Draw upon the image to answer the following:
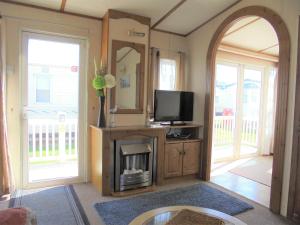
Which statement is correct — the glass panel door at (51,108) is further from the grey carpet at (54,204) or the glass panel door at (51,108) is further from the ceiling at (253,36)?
the ceiling at (253,36)

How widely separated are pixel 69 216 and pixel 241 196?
86.6 inches

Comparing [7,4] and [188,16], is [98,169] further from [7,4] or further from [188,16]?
[188,16]

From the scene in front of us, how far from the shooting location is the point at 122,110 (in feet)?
11.0

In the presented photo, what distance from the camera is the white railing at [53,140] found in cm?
343

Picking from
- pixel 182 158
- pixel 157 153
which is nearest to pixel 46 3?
pixel 157 153

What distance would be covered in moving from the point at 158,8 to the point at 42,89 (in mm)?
2013

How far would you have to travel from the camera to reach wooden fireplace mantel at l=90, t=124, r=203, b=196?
2971 mm

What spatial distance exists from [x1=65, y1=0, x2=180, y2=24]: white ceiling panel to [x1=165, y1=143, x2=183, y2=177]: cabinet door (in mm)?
1993

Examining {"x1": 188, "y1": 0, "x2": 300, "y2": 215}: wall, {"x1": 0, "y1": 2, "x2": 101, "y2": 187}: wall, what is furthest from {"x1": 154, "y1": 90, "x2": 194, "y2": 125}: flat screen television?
{"x1": 0, "y1": 2, "x2": 101, "y2": 187}: wall

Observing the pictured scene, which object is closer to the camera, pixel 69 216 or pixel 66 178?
pixel 69 216

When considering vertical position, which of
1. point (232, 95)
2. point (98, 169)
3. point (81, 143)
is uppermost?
point (232, 95)

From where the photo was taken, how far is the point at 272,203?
268 centimetres

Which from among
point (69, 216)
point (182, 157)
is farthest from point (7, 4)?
point (182, 157)

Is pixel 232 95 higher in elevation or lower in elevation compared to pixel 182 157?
higher
